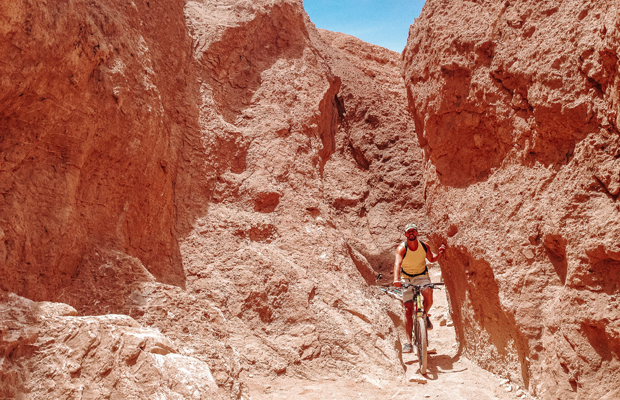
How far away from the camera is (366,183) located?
42.1ft

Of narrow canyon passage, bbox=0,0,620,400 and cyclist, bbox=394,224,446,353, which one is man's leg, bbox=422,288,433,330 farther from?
narrow canyon passage, bbox=0,0,620,400

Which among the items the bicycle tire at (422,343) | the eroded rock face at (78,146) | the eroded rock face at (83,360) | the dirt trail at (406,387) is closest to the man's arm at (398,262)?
the bicycle tire at (422,343)

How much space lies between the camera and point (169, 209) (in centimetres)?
542

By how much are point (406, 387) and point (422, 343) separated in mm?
564

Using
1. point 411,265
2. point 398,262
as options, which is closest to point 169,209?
point 398,262

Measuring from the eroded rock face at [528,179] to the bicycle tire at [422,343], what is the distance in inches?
22.9

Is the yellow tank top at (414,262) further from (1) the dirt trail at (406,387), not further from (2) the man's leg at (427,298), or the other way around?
(1) the dirt trail at (406,387)

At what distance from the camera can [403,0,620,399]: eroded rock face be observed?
3420 millimetres

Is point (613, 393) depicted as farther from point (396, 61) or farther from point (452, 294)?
point (396, 61)

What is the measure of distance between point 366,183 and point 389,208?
3.26ft

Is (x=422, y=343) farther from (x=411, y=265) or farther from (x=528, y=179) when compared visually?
(x=528, y=179)

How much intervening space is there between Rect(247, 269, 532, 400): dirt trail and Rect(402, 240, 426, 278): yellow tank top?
1026mm

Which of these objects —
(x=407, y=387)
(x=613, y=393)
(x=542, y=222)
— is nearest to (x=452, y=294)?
(x=407, y=387)

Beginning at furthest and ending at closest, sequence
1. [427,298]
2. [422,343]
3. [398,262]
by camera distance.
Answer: [398,262] → [427,298] → [422,343]
